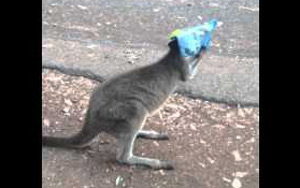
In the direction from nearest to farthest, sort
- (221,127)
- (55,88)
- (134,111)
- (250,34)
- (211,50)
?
(134,111) → (221,127) → (55,88) → (211,50) → (250,34)

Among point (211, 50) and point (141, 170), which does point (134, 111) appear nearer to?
point (141, 170)

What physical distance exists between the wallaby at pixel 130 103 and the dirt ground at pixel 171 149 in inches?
4.4

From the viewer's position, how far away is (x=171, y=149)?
4469mm

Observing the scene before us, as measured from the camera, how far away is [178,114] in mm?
4926

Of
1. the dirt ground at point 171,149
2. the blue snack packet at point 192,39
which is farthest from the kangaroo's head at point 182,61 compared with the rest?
the dirt ground at point 171,149

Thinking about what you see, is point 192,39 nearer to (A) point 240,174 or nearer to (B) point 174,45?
(B) point 174,45

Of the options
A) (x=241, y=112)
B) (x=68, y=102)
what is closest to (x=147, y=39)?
(x=68, y=102)

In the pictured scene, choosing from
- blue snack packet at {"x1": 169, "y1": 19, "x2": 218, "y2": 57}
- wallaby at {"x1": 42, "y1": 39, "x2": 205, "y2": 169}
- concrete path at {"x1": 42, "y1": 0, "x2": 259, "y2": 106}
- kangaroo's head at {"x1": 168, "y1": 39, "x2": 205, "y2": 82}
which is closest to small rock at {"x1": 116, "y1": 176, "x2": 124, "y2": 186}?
wallaby at {"x1": 42, "y1": 39, "x2": 205, "y2": 169}

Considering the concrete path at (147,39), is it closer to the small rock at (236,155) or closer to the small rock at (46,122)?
the small rock at (236,155)

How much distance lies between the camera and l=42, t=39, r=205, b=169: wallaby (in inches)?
157
